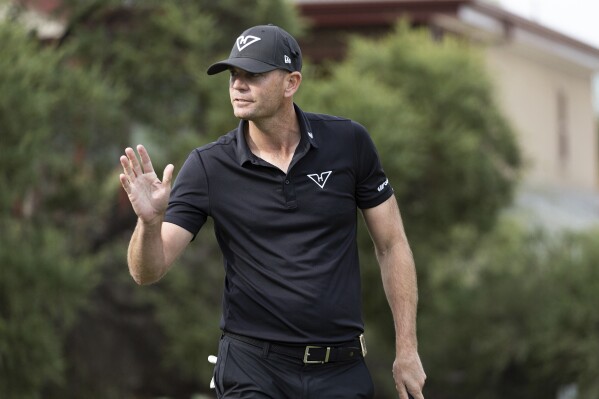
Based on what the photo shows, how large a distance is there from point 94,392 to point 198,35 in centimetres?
486

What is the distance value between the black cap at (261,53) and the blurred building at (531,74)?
15.5 metres

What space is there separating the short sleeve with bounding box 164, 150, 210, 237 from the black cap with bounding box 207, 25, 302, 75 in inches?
15.7

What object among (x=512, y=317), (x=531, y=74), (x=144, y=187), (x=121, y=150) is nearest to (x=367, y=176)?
(x=144, y=187)

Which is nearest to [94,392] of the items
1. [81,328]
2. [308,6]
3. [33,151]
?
[81,328]

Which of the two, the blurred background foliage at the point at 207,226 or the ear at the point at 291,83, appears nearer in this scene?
the ear at the point at 291,83

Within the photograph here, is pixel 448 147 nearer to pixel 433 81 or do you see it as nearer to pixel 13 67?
pixel 433 81

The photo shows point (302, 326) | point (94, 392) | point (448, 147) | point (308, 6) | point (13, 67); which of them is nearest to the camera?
point (302, 326)

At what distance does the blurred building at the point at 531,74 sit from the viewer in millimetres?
23141

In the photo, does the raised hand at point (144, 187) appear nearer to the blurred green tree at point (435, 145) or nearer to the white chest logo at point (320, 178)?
the white chest logo at point (320, 178)

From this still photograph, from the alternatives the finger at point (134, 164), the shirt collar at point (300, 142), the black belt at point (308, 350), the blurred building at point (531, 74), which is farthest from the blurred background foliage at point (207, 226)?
the finger at point (134, 164)

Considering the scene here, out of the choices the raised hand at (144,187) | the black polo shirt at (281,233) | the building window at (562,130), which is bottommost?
the building window at (562,130)

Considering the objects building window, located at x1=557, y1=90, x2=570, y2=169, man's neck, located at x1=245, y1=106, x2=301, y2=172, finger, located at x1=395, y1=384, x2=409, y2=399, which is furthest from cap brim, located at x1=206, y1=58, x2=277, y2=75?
building window, located at x1=557, y1=90, x2=570, y2=169

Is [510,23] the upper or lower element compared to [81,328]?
upper

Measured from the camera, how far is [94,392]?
16625mm
